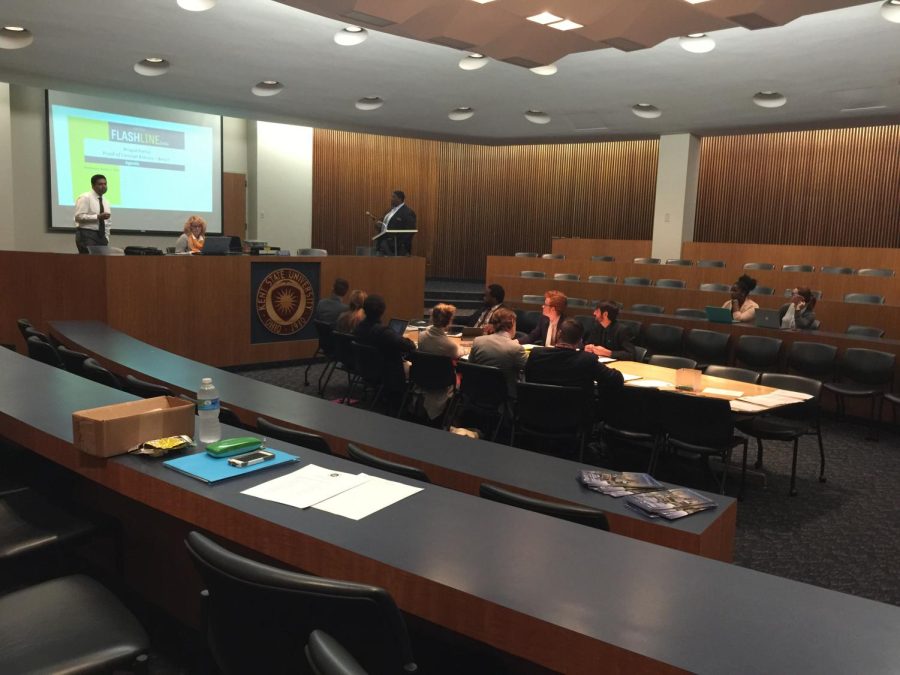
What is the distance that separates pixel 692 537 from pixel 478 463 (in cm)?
87

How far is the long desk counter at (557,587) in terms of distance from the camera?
1.43 meters

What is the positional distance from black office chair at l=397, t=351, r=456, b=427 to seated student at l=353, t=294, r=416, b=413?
0.19 m

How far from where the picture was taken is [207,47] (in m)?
7.56

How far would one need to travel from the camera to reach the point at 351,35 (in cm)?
709

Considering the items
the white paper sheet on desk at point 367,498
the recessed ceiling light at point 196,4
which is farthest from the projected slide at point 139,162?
the white paper sheet on desk at point 367,498

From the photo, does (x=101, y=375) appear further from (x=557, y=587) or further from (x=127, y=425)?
(x=557, y=587)

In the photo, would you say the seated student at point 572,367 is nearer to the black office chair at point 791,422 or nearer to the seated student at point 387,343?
the black office chair at point 791,422

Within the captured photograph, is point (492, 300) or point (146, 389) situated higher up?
point (492, 300)

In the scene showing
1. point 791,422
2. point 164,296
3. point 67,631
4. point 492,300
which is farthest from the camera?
point 164,296

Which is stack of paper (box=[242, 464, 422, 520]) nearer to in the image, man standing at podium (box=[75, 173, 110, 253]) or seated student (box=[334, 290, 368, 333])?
seated student (box=[334, 290, 368, 333])

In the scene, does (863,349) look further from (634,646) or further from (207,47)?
(207,47)

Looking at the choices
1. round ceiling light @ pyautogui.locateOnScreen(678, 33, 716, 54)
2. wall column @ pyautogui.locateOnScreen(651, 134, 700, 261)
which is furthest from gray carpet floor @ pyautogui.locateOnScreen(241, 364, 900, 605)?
wall column @ pyautogui.locateOnScreen(651, 134, 700, 261)

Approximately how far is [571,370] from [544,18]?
3.02 m

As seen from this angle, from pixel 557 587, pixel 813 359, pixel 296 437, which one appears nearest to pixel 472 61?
pixel 813 359
